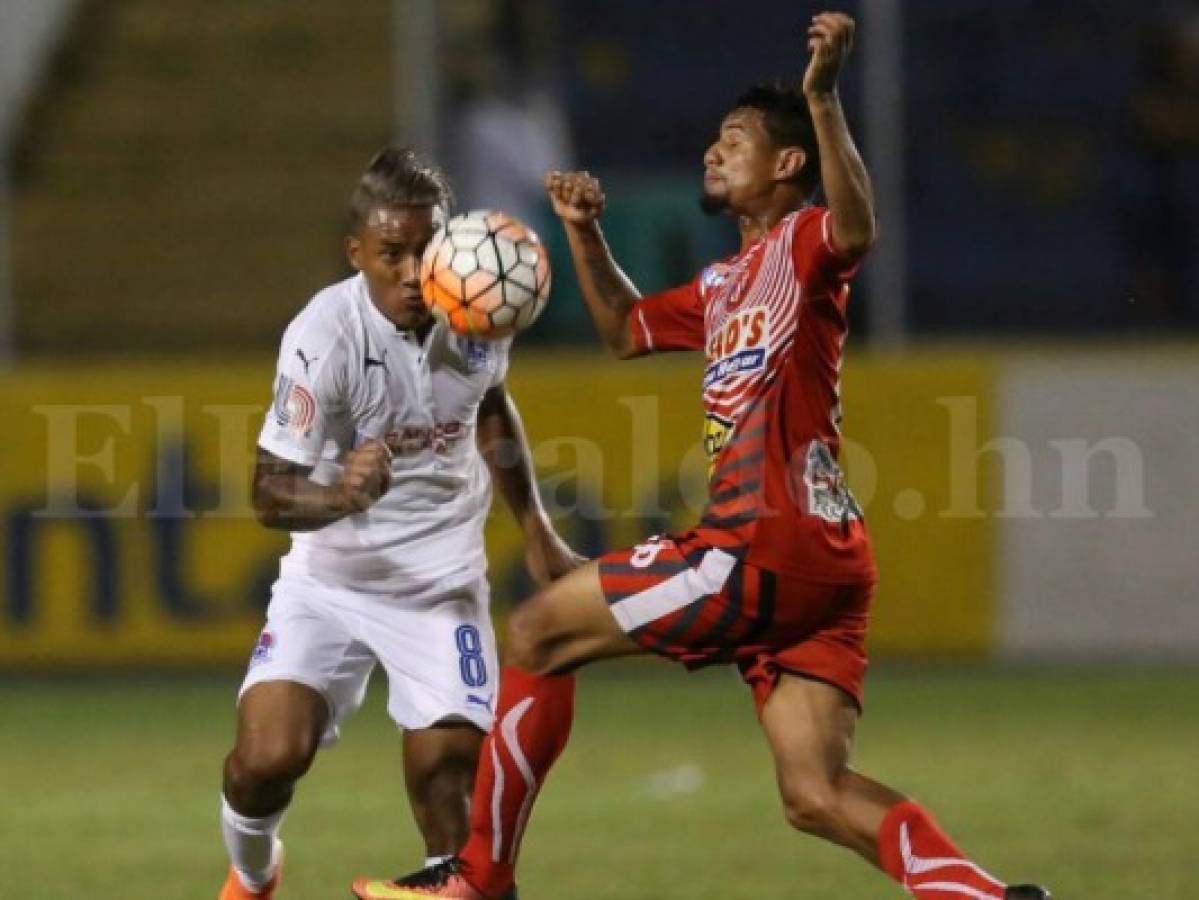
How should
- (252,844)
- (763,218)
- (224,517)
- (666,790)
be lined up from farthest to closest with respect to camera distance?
1. (224,517)
2. (666,790)
3. (252,844)
4. (763,218)

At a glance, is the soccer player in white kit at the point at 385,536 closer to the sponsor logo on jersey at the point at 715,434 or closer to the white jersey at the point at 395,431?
the white jersey at the point at 395,431

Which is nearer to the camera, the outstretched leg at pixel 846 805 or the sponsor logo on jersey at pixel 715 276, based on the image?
the outstretched leg at pixel 846 805

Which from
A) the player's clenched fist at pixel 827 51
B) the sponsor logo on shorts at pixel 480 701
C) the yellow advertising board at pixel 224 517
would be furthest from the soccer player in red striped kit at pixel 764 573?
the yellow advertising board at pixel 224 517

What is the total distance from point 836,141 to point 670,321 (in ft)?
3.40

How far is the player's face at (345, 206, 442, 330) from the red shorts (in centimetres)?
104

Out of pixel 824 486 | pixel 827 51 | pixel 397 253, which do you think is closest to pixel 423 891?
pixel 824 486

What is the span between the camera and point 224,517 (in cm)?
1332

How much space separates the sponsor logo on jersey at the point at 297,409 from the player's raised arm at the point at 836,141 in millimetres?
1552

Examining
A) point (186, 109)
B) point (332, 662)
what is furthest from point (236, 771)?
point (186, 109)

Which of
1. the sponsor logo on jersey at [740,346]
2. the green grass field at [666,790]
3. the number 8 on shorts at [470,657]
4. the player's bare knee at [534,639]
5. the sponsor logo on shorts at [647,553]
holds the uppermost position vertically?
the sponsor logo on jersey at [740,346]

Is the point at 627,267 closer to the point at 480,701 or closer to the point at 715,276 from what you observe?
the point at 480,701

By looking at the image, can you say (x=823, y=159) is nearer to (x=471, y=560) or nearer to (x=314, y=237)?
(x=471, y=560)

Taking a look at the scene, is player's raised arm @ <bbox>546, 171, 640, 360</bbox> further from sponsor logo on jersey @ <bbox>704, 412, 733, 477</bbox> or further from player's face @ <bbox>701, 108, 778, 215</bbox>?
sponsor logo on jersey @ <bbox>704, 412, 733, 477</bbox>

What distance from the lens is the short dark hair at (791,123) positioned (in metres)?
6.55
